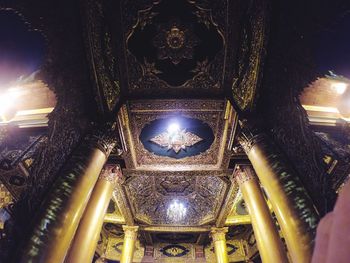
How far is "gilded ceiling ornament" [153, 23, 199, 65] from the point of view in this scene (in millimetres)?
4105

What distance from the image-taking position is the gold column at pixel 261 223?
396 centimetres

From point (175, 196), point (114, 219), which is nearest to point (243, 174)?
point (175, 196)

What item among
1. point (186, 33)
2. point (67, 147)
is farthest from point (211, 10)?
point (67, 147)

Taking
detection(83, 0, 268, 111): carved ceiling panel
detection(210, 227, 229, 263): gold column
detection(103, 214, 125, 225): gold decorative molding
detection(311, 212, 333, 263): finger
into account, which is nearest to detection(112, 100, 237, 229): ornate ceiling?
detection(83, 0, 268, 111): carved ceiling panel

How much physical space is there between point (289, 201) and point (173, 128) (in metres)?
3.70

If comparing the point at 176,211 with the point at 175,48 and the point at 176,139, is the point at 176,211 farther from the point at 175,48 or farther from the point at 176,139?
the point at 175,48

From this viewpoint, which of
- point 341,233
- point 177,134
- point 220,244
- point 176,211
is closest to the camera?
point 341,233

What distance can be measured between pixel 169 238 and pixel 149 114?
924cm

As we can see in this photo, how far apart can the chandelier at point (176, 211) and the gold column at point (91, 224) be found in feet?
14.3

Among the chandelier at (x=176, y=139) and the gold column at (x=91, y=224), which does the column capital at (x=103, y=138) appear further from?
the chandelier at (x=176, y=139)

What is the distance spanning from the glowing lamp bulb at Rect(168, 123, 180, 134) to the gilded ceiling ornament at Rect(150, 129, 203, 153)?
73 millimetres

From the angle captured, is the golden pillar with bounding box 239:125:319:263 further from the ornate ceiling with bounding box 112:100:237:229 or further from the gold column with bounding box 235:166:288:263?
the ornate ceiling with bounding box 112:100:237:229

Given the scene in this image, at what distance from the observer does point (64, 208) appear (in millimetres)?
2785

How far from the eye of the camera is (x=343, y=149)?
5.36m
